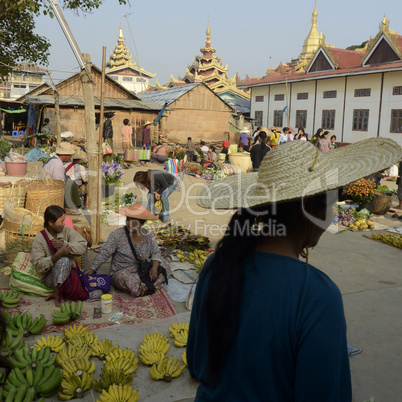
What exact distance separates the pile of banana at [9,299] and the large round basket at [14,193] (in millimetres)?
1946

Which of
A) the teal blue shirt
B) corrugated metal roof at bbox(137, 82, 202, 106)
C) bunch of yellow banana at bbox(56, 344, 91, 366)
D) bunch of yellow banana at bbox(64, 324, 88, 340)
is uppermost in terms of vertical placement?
corrugated metal roof at bbox(137, 82, 202, 106)

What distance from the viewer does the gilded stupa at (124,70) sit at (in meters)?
60.6

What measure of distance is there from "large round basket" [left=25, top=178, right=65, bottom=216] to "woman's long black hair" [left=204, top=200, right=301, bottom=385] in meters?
5.60

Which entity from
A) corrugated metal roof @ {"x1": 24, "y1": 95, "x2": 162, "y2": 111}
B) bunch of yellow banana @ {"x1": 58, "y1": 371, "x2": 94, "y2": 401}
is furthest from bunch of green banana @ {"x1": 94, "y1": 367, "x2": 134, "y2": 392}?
corrugated metal roof @ {"x1": 24, "y1": 95, "x2": 162, "y2": 111}

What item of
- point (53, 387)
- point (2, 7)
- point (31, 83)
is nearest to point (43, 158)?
point (2, 7)

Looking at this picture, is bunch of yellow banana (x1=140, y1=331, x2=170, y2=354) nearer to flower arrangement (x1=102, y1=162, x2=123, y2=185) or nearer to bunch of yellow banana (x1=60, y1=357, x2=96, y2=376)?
bunch of yellow banana (x1=60, y1=357, x2=96, y2=376)

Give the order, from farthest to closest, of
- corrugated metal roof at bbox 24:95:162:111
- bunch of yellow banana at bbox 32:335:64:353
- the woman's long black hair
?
corrugated metal roof at bbox 24:95:162:111 < bunch of yellow banana at bbox 32:335:64:353 < the woman's long black hair

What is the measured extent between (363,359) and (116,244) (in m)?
2.91

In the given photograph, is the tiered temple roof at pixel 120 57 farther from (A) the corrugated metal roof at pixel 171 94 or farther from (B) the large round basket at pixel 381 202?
(B) the large round basket at pixel 381 202

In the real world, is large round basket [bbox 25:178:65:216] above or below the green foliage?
below

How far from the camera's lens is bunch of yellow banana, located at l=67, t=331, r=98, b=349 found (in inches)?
142

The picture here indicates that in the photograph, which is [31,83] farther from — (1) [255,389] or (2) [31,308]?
(1) [255,389]

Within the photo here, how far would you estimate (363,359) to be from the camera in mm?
3688

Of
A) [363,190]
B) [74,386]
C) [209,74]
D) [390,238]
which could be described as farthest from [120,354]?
[209,74]
